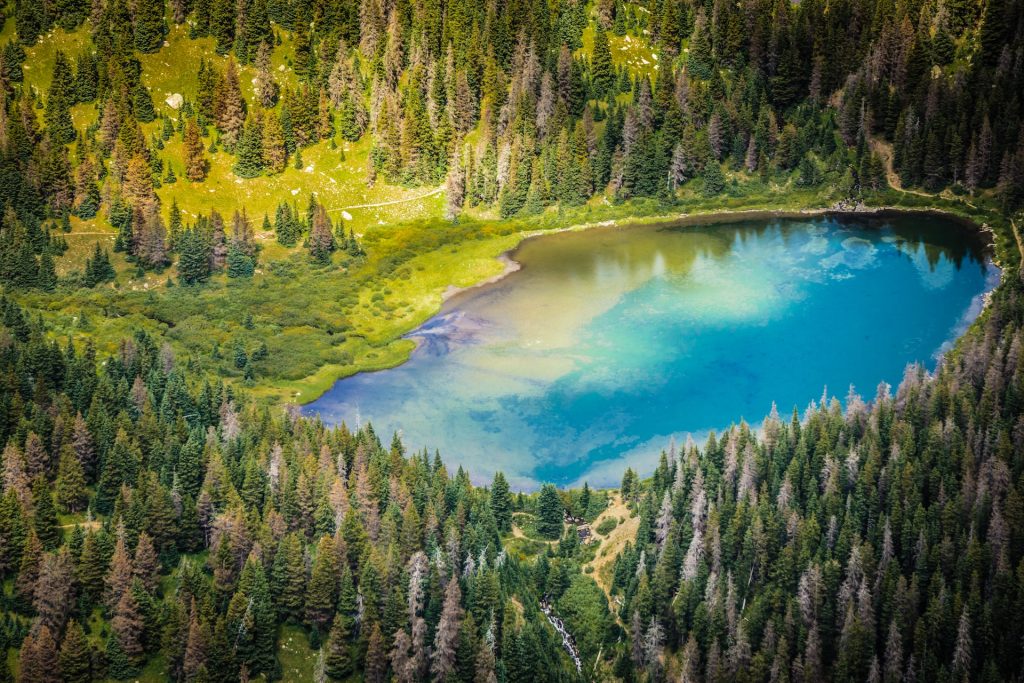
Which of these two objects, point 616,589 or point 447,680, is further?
point 616,589

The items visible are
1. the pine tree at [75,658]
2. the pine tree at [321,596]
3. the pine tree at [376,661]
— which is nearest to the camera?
the pine tree at [75,658]

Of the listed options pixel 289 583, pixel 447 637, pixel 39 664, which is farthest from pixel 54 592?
pixel 447 637

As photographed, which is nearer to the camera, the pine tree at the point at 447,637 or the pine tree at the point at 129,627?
the pine tree at the point at 129,627

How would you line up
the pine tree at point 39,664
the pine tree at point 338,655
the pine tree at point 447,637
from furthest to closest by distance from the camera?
the pine tree at point 338,655
the pine tree at point 447,637
the pine tree at point 39,664

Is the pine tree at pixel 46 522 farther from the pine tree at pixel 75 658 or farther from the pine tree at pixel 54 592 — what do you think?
the pine tree at pixel 75 658

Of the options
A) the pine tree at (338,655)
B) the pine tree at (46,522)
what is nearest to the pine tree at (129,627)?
the pine tree at (46,522)

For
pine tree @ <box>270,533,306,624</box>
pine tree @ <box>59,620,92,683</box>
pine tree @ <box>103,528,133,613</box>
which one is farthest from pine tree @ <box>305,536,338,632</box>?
pine tree @ <box>59,620,92,683</box>

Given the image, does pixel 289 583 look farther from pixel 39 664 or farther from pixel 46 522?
pixel 46 522

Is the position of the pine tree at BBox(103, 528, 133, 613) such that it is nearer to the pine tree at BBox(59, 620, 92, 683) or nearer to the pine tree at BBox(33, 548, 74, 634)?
the pine tree at BBox(33, 548, 74, 634)

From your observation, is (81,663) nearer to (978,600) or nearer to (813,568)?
(813,568)

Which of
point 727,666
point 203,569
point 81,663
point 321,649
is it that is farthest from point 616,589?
point 81,663

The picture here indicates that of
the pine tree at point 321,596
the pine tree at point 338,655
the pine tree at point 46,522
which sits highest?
the pine tree at point 46,522
